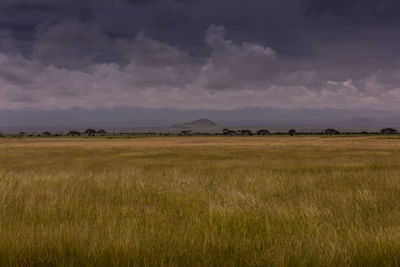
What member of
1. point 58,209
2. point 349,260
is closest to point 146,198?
point 58,209

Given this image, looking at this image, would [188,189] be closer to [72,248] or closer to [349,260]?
[72,248]

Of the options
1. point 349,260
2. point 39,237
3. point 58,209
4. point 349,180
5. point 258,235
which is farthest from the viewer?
point 349,180

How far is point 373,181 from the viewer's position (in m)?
9.55

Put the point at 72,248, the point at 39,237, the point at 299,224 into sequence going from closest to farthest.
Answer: the point at 72,248
the point at 39,237
the point at 299,224

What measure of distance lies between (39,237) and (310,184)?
26.1 ft

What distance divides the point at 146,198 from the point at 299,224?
405 centimetres

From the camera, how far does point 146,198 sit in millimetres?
7387

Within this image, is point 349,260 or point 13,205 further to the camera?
point 13,205

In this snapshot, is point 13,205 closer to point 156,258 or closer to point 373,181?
point 156,258

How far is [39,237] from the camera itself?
392 cm

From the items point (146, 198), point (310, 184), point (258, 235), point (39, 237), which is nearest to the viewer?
point (39, 237)

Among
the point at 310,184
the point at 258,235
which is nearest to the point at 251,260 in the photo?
the point at 258,235

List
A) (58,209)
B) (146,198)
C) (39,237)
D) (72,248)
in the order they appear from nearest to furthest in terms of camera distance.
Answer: (72,248)
(39,237)
(58,209)
(146,198)

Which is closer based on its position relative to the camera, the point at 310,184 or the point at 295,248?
the point at 295,248
